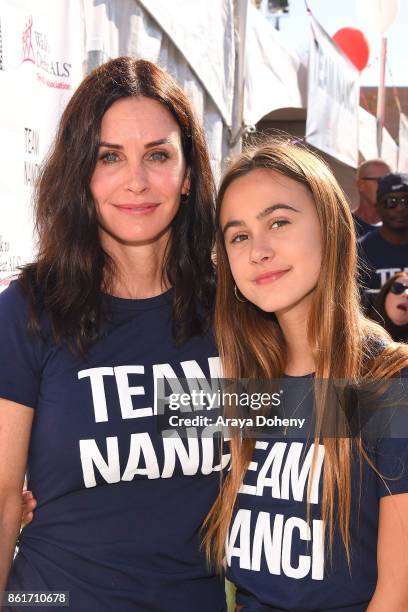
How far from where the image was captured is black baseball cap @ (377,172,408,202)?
165 inches

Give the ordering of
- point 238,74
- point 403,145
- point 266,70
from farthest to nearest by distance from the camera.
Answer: point 403,145
point 266,70
point 238,74

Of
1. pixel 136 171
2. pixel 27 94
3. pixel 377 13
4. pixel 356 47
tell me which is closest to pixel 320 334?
pixel 136 171

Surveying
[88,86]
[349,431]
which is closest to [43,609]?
[349,431]

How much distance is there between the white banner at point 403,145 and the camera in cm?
1186

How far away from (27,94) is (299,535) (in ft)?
5.36

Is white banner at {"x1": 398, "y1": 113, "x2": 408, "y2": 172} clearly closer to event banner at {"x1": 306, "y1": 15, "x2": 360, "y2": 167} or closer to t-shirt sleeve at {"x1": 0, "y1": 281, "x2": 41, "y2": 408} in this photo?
event banner at {"x1": 306, "y1": 15, "x2": 360, "y2": 167}

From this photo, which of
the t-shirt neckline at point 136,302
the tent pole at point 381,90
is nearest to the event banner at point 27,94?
the t-shirt neckline at point 136,302

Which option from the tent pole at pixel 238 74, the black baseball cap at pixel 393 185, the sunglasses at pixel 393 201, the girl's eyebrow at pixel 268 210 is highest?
the tent pole at pixel 238 74

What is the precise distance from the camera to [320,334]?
1646mm

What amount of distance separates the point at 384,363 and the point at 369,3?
7690mm

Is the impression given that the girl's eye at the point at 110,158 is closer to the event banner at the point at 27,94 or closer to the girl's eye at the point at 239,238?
the girl's eye at the point at 239,238

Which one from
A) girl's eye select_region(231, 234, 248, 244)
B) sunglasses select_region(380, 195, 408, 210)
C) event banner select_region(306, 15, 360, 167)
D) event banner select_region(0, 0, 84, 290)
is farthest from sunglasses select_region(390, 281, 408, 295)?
event banner select_region(306, 15, 360, 167)

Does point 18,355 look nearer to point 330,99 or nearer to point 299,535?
point 299,535

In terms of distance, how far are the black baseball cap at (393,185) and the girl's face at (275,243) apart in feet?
8.63
